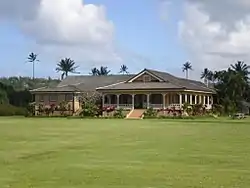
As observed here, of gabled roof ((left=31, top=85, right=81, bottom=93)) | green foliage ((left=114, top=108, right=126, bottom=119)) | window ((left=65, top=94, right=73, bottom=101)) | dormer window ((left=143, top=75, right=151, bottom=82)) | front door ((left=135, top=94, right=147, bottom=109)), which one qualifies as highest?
dormer window ((left=143, top=75, right=151, bottom=82))

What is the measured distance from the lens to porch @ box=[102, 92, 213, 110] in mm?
74750

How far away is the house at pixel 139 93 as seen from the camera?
74.4 metres

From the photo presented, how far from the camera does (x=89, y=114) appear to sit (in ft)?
232

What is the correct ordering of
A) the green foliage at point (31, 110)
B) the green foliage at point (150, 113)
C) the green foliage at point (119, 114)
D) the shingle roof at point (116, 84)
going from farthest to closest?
the shingle roof at point (116, 84) → the green foliage at point (31, 110) → the green foliage at point (119, 114) → the green foliage at point (150, 113)

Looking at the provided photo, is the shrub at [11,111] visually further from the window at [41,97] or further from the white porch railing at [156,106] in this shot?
the white porch railing at [156,106]

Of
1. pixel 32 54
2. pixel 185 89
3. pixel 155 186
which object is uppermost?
pixel 32 54

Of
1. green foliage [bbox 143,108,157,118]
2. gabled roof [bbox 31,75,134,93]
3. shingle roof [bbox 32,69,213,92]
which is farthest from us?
gabled roof [bbox 31,75,134,93]

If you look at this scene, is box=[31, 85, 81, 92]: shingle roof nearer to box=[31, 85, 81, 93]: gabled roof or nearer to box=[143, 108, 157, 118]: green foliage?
box=[31, 85, 81, 93]: gabled roof

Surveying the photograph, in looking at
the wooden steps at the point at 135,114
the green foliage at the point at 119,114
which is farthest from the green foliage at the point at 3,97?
the green foliage at the point at 119,114

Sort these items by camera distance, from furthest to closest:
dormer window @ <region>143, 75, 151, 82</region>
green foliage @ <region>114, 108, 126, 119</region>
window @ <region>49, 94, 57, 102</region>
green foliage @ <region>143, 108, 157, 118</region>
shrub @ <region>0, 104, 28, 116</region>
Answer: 1. window @ <region>49, 94, 57, 102</region>
2. dormer window @ <region>143, 75, 151, 82</region>
3. shrub @ <region>0, 104, 28, 116</region>
4. green foliage @ <region>114, 108, 126, 119</region>
5. green foliage @ <region>143, 108, 157, 118</region>

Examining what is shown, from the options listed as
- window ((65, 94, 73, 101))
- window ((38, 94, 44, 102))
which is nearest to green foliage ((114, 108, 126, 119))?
window ((65, 94, 73, 101))

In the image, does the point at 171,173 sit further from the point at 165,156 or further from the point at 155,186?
the point at 165,156

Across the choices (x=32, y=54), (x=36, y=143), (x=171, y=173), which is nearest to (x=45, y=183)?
(x=171, y=173)

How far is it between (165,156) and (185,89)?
2167 inches
